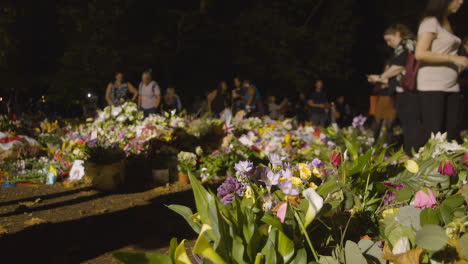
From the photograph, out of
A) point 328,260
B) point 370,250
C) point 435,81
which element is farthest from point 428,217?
point 435,81

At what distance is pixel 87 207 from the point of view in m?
3.51

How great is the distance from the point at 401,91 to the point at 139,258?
3.23 m

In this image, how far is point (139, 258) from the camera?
1097 mm

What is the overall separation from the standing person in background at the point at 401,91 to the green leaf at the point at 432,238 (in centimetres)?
220

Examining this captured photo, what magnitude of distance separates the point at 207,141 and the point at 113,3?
827 cm

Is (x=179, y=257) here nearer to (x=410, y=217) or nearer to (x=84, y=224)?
(x=410, y=217)

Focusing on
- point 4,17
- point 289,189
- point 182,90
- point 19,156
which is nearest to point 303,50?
point 182,90

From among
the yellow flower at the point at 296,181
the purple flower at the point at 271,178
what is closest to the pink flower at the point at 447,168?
the yellow flower at the point at 296,181

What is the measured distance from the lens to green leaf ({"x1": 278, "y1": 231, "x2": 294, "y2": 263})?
1159 millimetres

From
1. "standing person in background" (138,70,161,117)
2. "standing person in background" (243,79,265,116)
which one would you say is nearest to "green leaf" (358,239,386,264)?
"standing person in background" (138,70,161,117)

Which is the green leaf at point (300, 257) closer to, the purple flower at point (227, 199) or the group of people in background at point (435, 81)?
the purple flower at point (227, 199)

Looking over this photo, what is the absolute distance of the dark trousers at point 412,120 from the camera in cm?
327

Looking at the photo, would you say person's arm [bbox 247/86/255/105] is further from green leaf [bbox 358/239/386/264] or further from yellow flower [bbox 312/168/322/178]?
green leaf [bbox 358/239/386/264]

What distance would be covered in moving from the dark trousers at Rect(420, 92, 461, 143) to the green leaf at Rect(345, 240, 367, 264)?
7.45 feet
